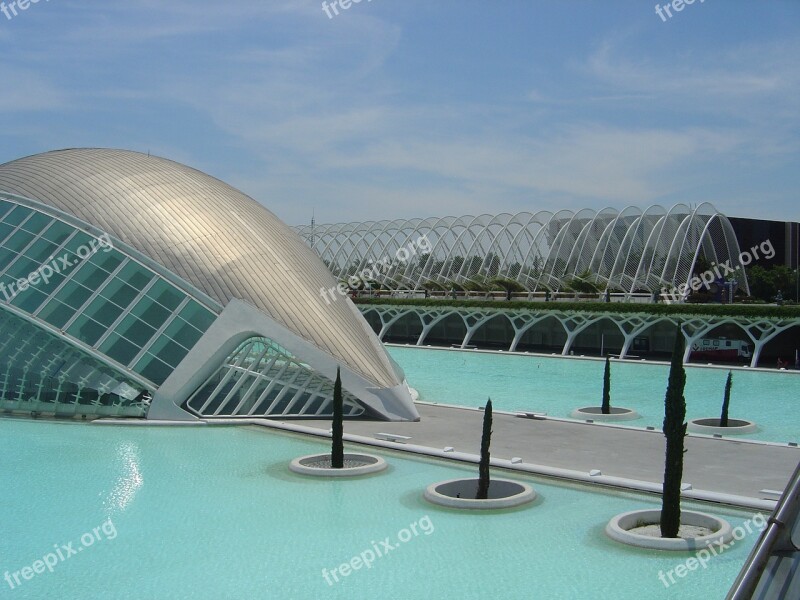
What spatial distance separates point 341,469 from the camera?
16125 mm

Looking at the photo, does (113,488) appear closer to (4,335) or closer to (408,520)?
(408,520)

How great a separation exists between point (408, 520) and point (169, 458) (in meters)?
7.02

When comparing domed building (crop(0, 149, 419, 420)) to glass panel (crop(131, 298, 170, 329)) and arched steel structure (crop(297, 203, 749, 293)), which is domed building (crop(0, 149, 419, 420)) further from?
arched steel structure (crop(297, 203, 749, 293))

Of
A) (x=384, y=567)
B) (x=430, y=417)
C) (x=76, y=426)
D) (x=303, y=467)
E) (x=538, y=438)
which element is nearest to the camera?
(x=384, y=567)

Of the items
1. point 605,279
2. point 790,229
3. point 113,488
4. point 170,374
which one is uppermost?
point 790,229

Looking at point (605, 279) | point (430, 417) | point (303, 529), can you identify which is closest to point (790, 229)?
point (605, 279)

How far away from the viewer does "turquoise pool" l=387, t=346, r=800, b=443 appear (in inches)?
1056

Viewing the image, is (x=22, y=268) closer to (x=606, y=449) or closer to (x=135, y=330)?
(x=135, y=330)

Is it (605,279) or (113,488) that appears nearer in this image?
(113,488)

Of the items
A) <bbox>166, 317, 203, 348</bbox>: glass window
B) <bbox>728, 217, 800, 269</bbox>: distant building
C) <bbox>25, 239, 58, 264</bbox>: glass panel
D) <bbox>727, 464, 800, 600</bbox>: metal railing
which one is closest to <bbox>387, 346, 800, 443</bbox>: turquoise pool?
<bbox>166, 317, 203, 348</bbox>: glass window

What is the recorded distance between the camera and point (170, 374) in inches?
873

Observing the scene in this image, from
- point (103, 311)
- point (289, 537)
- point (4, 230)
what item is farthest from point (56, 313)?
point (289, 537)

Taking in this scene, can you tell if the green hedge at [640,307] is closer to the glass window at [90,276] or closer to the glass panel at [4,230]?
the glass window at [90,276]

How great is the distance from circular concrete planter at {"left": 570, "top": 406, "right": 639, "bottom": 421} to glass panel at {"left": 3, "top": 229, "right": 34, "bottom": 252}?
17705mm
